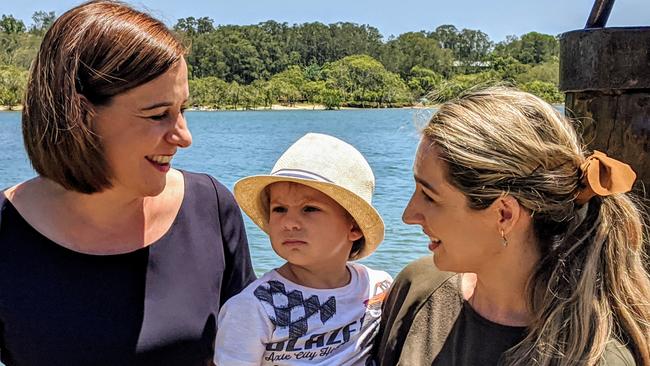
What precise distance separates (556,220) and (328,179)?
0.65 metres

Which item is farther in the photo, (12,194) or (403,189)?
(403,189)

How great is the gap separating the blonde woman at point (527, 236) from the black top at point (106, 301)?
Result: 686 mm

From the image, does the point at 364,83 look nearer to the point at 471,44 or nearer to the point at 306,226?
the point at 471,44

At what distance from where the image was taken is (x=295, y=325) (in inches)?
88.1

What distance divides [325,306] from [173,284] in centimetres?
45

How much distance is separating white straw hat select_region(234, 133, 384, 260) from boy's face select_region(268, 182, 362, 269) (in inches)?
Result: 1.4

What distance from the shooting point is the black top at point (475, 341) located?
1971 mm

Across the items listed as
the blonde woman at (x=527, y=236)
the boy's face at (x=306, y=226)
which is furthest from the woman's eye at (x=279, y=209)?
the blonde woman at (x=527, y=236)

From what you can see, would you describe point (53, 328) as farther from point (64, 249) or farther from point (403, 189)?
point (403, 189)

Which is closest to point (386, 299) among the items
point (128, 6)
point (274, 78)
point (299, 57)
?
point (128, 6)

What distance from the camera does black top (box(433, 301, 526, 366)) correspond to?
197 cm

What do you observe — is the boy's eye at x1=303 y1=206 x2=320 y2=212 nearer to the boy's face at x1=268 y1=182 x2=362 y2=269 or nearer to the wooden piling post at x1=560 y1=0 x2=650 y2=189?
the boy's face at x1=268 y1=182 x2=362 y2=269

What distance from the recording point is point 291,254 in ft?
7.58

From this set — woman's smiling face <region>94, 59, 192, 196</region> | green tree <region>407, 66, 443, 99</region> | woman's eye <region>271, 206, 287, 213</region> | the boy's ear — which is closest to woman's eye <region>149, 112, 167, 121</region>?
woman's smiling face <region>94, 59, 192, 196</region>
